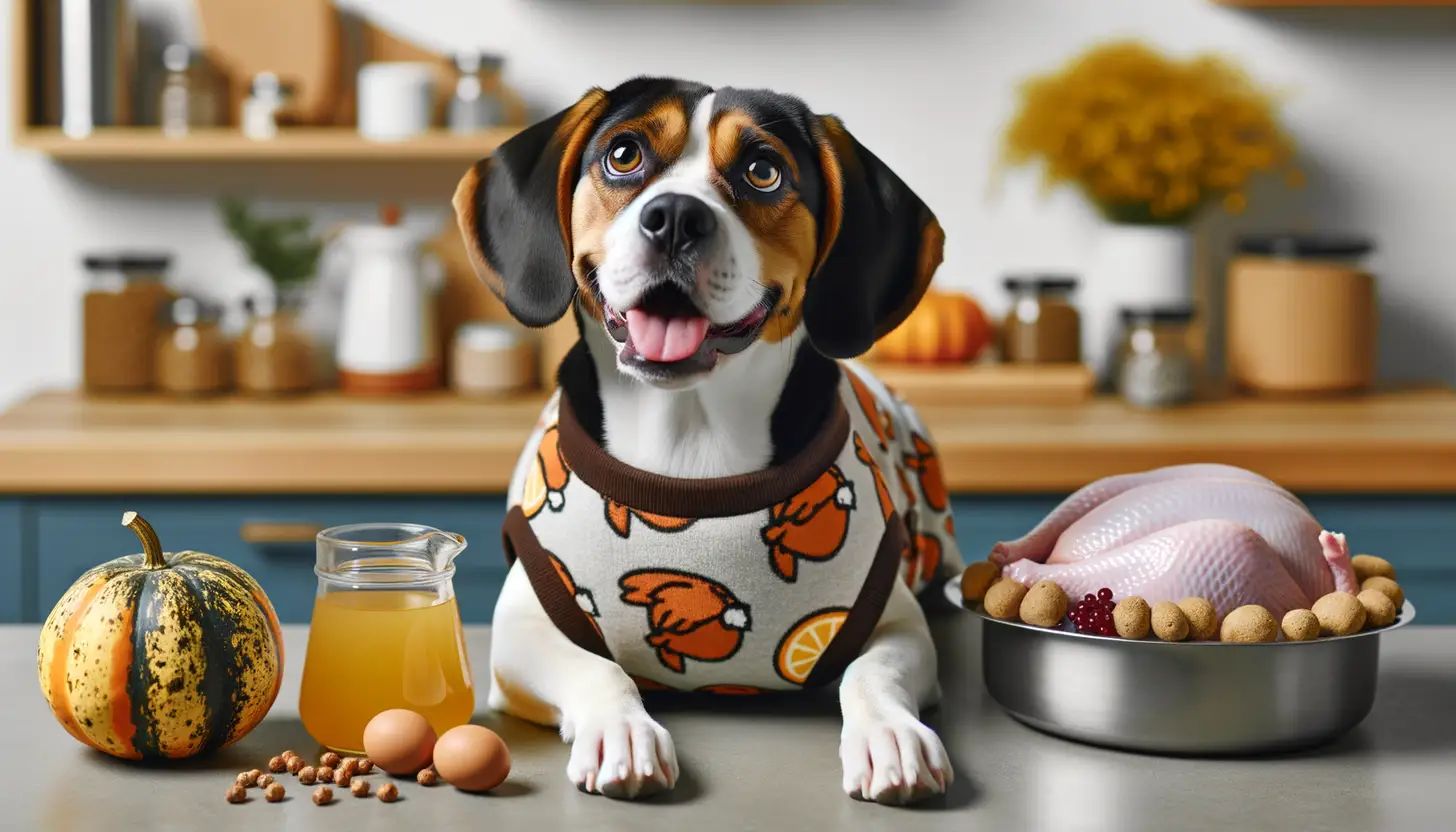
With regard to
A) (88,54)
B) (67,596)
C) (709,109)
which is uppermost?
(88,54)

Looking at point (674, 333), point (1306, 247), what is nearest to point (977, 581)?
point (674, 333)

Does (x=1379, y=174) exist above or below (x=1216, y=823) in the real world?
above

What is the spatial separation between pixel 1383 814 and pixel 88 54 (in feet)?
8.46

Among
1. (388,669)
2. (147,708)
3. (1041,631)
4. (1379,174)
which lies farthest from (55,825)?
(1379,174)

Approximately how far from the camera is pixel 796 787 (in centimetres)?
91

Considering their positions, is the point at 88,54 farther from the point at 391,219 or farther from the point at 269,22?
the point at 391,219

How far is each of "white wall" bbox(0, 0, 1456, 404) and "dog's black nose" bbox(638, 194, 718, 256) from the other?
1.95m

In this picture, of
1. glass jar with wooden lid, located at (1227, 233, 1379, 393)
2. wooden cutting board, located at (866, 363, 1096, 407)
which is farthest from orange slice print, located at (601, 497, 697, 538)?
glass jar with wooden lid, located at (1227, 233, 1379, 393)

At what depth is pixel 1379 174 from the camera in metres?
2.99

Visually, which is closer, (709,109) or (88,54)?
(709,109)

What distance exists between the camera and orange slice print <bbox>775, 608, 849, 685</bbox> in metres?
1.07

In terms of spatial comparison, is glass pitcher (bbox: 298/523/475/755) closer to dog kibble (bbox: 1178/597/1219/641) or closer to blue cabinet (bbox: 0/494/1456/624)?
dog kibble (bbox: 1178/597/1219/641)

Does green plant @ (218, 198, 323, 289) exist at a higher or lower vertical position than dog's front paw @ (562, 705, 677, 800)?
higher

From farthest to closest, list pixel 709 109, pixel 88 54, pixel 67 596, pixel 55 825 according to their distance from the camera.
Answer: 1. pixel 88 54
2. pixel 709 109
3. pixel 67 596
4. pixel 55 825
